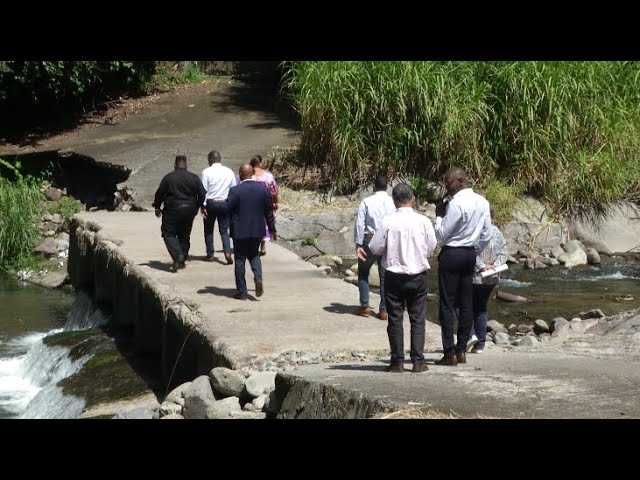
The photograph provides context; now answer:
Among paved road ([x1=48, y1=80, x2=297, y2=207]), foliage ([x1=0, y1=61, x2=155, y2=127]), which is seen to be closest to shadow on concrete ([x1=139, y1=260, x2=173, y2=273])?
paved road ([x1=48, y1=80, x2=297, y2=207])

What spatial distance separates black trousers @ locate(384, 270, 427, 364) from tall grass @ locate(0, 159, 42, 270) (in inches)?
478

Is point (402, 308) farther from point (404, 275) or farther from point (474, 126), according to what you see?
point (474, 126)

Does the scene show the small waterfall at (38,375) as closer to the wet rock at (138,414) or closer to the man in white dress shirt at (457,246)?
the wet rock at (138,414)

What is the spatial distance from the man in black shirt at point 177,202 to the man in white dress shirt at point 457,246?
5.06 m

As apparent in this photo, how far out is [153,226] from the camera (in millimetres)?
16406

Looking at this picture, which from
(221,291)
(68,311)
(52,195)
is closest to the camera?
(221,291)

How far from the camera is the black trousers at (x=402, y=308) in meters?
7.67

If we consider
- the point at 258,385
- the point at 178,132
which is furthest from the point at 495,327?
the point at 178,132

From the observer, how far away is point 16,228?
18.4 metres

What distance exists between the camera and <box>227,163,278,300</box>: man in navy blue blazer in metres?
10.8

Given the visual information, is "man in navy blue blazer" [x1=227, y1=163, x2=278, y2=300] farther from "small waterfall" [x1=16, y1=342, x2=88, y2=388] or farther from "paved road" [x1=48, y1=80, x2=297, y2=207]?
"paved road" [x1=48, y1=80, x2=297, y2=207]

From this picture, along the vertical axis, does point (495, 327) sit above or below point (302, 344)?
below

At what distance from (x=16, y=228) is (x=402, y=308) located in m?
12.3
